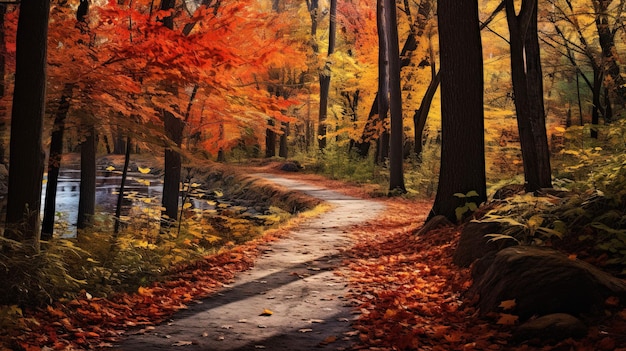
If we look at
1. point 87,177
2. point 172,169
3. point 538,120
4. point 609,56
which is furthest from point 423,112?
point 87,177

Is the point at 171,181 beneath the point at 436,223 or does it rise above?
above

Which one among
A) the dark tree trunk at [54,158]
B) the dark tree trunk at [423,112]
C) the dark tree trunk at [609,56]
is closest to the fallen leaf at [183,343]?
the dark tree trunk at [54,158]

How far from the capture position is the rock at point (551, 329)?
3.85 meters

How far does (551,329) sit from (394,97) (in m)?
13.2

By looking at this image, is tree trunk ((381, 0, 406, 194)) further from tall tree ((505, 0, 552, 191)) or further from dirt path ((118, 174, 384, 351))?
dirt path ((118, 174, 384, 351))

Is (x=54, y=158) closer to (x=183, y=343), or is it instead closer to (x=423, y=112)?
(x=183, y=343)

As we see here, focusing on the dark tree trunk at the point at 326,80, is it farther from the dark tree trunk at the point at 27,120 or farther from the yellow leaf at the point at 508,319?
the yellow leaf at the point at 508,319

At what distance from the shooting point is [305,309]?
540 centimetres

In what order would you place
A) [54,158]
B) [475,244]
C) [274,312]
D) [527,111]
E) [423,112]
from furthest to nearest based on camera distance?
[423,112]
[54,158]
[527,111]
[475,244]
[274,312]

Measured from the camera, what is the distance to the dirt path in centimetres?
439

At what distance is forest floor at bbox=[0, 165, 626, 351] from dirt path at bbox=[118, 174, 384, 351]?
0.04 ft

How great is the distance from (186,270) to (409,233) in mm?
4477

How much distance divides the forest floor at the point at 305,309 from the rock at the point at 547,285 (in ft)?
0.72

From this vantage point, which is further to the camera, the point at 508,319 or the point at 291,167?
the point at 291,167
